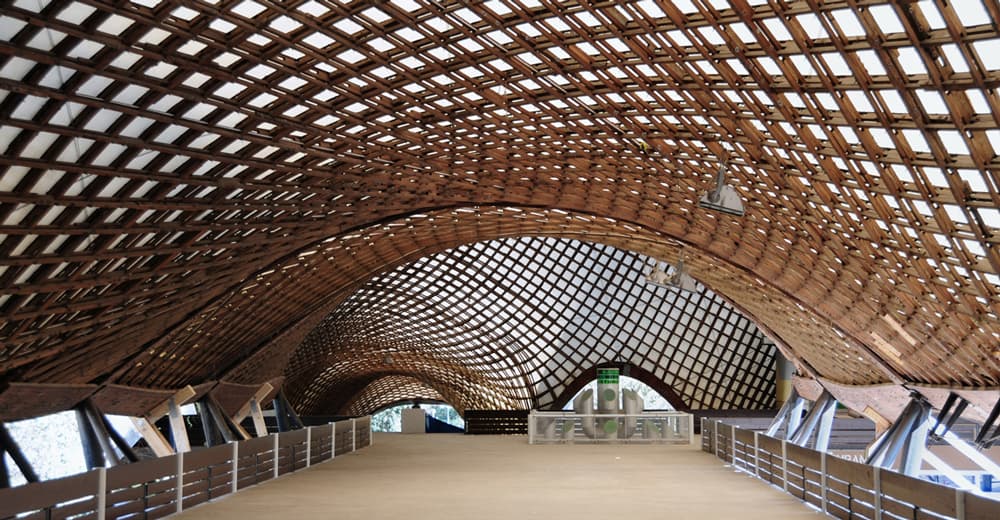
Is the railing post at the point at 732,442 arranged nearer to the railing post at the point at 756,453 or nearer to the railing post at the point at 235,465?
the railing post at the point at 756,453

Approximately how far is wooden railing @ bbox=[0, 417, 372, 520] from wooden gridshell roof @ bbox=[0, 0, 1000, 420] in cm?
809

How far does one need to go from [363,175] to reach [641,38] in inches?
626

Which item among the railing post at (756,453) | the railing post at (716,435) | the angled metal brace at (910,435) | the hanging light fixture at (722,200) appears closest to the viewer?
the hanging light fixture at (722,200)

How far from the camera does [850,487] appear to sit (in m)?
22.4

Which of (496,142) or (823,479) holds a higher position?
(496,142)

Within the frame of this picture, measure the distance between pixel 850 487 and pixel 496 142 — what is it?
768 inches

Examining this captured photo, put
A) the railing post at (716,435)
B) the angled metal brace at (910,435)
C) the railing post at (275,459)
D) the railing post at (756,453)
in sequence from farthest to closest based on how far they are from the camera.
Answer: the angled metal brace at (910,435) < the railing post at (716,435) < the railing post at (756,453) < the railing post at (275,459)

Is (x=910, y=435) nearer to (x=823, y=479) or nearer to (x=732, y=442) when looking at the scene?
(x=732, y=442)

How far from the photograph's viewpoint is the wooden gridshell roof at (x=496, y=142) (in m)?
21.3

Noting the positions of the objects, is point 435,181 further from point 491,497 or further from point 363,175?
point 491,497

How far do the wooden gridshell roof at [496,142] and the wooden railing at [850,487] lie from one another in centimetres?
647

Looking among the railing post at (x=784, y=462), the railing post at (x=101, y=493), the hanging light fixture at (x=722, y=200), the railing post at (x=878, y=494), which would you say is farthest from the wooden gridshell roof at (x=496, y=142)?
the railing post at (x=101, y=493)

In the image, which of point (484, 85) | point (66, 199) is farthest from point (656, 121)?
point (66, 199)

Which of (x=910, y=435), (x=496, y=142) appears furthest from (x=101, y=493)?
(x=910, y=435)
